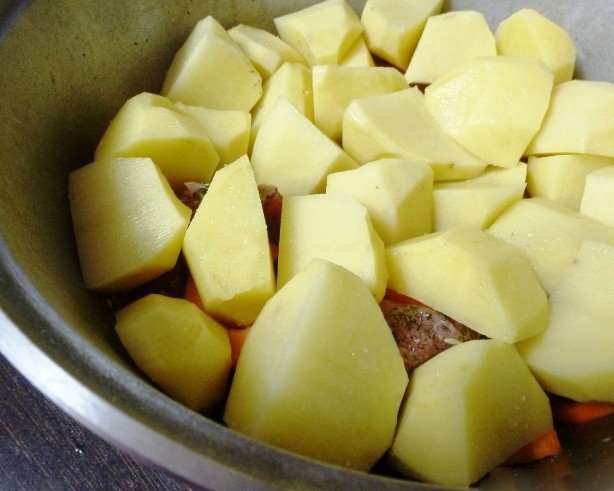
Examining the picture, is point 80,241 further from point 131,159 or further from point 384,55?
point 384,55

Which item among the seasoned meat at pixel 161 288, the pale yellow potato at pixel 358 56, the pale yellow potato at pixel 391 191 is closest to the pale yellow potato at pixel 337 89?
the pale yellow potato at pixel 358 56

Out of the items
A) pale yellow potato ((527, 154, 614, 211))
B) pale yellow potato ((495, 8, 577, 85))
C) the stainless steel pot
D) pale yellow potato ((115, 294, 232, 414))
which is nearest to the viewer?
the stainless steel pot

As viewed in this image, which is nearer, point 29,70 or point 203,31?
point 29,70

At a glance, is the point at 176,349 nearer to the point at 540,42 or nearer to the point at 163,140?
the point at 163,140

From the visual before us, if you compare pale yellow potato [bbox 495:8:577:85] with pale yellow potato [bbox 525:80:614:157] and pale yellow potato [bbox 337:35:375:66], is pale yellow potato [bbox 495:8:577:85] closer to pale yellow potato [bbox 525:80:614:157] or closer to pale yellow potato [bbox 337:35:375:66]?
pale yellow potato [bbox 525:80:614:157]

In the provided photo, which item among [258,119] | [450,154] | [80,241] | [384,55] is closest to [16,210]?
[80,241]

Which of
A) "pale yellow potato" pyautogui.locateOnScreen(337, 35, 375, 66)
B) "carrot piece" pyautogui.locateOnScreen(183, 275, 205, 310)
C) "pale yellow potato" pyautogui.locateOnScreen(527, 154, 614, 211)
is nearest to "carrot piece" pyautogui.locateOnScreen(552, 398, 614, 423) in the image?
"pale yellow potato" pyautogui.locateOnScreen(527, 154, 614, 211)
